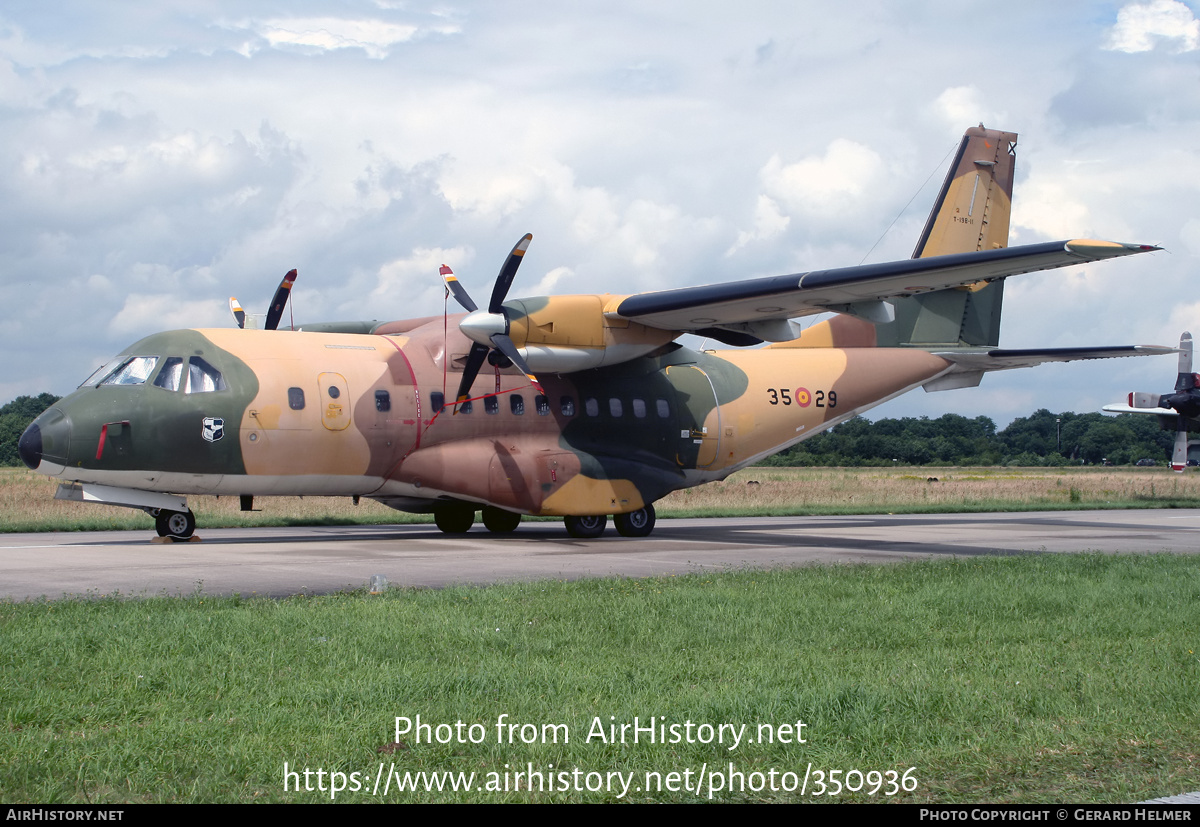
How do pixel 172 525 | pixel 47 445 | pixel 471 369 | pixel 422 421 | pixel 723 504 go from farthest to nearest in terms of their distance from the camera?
pixel 723 504 < pixel 471 369 < pixel 422 421 < pixel 172 525 < pixel 47 445

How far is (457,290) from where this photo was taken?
19.3 m

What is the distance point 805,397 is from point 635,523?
4837 millimetres

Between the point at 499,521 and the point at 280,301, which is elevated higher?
the point at 280,301

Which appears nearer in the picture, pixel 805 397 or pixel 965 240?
pixel 805 397

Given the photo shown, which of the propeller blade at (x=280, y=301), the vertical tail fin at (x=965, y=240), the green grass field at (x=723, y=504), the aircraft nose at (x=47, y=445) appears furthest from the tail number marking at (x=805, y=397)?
the aircraft nose at (x=47, y=445)

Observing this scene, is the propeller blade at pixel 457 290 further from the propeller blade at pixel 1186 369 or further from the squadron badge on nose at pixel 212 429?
the propeller blade at pixel 1186 369

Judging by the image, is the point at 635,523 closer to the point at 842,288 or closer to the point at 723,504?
the point at 842,288

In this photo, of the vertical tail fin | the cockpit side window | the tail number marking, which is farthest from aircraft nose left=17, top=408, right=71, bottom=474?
the vertical tail fin

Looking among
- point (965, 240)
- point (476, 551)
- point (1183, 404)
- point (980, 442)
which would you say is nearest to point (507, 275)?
point (476, 551)

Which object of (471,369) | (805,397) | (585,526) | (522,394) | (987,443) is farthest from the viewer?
(987,443)

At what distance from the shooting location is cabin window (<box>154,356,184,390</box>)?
16.7 metres

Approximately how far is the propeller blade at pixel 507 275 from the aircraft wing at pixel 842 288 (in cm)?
195

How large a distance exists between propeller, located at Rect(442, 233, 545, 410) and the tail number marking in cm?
625

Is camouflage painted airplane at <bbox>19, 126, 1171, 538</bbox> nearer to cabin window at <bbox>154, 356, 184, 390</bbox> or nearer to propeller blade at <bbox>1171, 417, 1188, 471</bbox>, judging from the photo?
cabin window at <bbox>154, 356, 184, 390</bbox>
